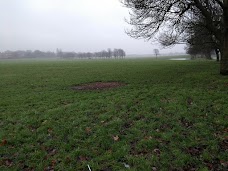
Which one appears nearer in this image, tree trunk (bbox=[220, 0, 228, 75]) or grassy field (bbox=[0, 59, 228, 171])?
grassy field (bbox=[0, 59, 228, 171])

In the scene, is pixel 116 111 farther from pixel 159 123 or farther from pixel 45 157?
pixel 45 157

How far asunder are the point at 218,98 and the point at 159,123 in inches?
143

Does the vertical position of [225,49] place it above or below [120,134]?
above

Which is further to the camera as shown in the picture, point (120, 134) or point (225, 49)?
point (225, 49)

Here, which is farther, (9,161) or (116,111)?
(116,111)

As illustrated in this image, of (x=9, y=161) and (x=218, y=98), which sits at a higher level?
(x=218, y=98)

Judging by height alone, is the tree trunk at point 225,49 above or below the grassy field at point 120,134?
above

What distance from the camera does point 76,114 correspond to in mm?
7656

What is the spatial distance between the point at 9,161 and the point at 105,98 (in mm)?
5516

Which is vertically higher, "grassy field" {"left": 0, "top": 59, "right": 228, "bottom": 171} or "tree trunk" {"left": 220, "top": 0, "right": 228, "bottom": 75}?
"tree trunk" {"left": 220, "top": 0, "right": 228, "bottom": 75}

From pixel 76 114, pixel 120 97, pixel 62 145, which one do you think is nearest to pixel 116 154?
pixel 62 145

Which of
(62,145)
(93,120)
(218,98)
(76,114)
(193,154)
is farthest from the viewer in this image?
(218,98)

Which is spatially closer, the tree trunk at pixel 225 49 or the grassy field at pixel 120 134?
the grassy field at pixel 120 134

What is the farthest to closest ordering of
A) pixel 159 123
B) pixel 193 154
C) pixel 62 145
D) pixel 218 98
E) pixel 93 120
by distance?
pixel 218 98, pixel 93 120, pixel 159 123, pixel 62 145, pixel 193 154
